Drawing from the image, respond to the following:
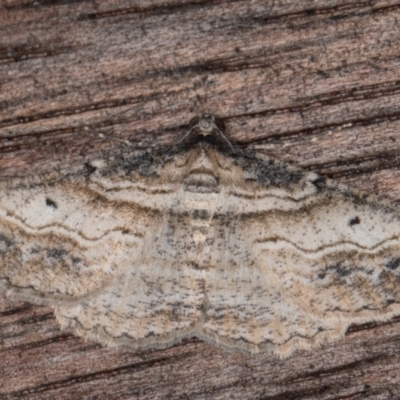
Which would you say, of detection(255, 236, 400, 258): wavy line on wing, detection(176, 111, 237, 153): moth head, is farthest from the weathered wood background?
detection(255, 236, 400, 258): wavy line on wing

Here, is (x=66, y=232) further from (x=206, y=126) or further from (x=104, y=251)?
(x=206, y=126)

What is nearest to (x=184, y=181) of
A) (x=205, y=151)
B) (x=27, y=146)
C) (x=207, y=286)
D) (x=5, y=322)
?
(x=205, y=151)

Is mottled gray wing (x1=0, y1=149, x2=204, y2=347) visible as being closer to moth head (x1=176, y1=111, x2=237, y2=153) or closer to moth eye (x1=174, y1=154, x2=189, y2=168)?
moth eye (x1=174, y1=154, x2=189, y2=168)

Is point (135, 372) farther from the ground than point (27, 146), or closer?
closer

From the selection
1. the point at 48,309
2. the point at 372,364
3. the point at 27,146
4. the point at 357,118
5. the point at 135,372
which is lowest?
the point at 372,364

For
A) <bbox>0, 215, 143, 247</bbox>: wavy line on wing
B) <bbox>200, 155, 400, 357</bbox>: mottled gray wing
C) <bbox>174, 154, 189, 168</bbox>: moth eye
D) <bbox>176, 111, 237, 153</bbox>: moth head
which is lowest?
<bbox>200, 155, 400, 357</bbox>: mottled gray wing

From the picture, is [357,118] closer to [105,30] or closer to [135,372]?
[105,30]

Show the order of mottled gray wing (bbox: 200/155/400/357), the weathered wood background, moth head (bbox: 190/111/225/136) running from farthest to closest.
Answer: the weathered wood background
moth head (bbox: 190/111/225/136)
mottled gray wing (bbox: 200/155/400/357)
